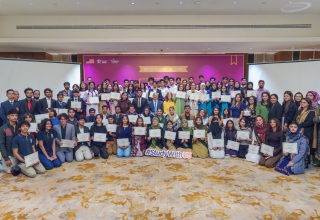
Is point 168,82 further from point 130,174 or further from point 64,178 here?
point 64,178

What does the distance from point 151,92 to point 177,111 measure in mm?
989

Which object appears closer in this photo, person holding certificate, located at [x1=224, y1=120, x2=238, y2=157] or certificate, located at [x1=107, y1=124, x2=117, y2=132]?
person holding certificate, located at [x1=224, y1=120, x2=238, y2=157]

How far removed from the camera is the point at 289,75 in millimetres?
8789

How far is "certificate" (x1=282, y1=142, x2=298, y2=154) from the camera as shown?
14.8 ft

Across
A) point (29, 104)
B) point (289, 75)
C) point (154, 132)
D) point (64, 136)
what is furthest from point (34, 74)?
point (289, 75)

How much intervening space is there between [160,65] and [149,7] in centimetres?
360

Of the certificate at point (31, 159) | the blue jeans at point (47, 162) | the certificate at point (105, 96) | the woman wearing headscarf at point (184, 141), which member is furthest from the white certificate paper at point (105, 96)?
the certificate at point (31, 159)

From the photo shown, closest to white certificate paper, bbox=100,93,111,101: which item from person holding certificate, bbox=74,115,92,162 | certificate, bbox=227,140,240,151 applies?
person holding certificate, bbox=74,115,92,162

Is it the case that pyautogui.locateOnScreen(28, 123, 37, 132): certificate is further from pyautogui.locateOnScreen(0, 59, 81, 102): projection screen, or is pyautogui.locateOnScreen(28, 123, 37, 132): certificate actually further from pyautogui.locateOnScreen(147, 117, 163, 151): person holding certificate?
pyautogui.locateOnScreen(0, 59, 81, 102): projection screen

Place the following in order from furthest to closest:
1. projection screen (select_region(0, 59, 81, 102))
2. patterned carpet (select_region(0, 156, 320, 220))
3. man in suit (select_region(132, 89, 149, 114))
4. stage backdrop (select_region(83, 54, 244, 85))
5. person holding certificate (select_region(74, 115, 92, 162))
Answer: stage backdrop (select_region(83, 54, 244, 85)), projection screen (select_region(0, 59, 81, 102)), man in suit (select_region(132, 89, 149, 114)), person holding certificate (select_region(74, 115, 92, 162)), patterned carpet (select_region(0, 156, 320, 220))

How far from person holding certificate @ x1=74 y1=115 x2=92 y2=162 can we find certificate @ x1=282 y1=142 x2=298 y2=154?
404 centimetres

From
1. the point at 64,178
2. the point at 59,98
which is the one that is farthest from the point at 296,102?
the point at 59,98

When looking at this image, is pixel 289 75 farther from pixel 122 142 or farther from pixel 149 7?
pixel 122 142

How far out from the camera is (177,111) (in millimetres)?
7094
